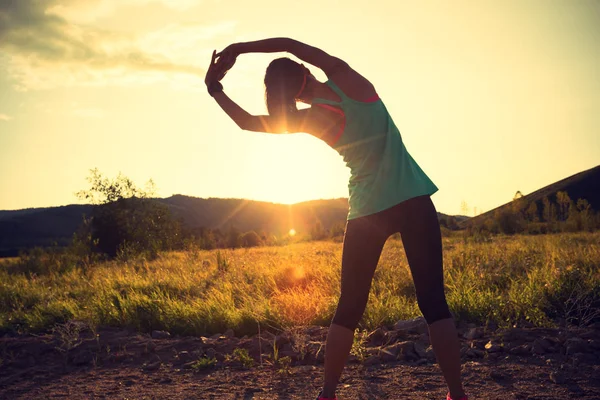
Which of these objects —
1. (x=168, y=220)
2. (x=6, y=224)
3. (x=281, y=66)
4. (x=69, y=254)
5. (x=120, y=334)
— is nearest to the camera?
(x=281, y=66)

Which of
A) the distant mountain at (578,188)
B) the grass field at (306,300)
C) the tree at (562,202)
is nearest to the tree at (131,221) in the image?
the grass field at (306,300)

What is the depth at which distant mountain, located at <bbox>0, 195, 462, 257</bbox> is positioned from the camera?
88812 millimetres

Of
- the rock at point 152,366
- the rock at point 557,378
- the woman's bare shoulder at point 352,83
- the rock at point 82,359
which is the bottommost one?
the rock at point 557,378

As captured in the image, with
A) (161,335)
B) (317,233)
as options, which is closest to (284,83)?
(161,335)

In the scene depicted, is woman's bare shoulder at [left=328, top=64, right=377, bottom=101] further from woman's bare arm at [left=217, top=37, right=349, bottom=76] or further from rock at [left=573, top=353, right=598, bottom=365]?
rock at [left=573, top=353, right=598, bottom=365]

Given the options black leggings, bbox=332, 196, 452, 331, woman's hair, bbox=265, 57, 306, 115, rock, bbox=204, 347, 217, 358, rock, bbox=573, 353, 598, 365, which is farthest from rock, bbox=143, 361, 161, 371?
rock, bbox=573, 353, 598, 365

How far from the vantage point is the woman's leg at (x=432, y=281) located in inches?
111

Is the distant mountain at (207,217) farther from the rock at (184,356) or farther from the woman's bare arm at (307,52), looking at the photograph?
the woman's bare arm at (307,52)

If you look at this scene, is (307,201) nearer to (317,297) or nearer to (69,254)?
(69,254)

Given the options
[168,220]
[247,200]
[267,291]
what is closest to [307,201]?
[247,200]

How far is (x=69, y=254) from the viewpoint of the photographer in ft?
62.5

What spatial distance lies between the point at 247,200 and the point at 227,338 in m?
116

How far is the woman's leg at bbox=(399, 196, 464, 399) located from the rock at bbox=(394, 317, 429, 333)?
2470mm

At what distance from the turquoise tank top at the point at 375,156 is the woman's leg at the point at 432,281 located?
98mm
